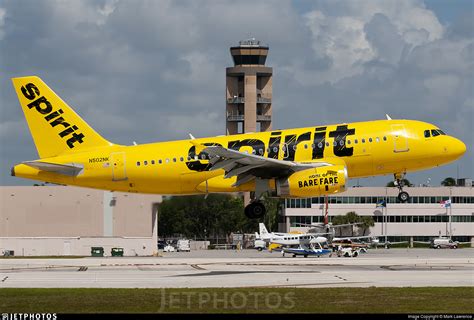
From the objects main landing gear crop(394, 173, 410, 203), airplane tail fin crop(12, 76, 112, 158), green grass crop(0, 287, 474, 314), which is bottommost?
green grass crop(0, 287, 474, 314)

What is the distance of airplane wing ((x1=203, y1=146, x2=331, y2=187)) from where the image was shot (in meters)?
63.2

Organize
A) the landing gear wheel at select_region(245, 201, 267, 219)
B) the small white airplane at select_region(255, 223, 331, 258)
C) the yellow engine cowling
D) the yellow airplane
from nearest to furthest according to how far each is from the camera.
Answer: the yellow engine cowling
the yellow airplane
the landing gear wheel at select_region(245, 201, 267, 219)
the small white airplane at select_region(255, 223, 331, 258)

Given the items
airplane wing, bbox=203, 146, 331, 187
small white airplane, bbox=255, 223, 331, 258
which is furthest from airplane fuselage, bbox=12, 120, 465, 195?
small white airplane, bbox=255, 223, 331, 258

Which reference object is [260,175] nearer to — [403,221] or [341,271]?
[341,271]

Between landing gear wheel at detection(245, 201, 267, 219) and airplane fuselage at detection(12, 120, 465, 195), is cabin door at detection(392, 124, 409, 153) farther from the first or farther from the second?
landing gear wheel at detection(245, 201, 267, 219)

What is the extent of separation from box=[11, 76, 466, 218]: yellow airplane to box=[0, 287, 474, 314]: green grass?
16.2 metres

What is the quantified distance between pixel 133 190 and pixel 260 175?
9.01 meters

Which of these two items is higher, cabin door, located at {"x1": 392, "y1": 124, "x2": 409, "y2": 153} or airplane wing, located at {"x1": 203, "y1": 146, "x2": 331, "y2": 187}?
cabin door, located at {"x1": 392, "y1": 124, "x2": 409, "y2": 153}

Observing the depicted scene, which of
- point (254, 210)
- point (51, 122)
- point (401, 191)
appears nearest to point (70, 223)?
point (51, 122)

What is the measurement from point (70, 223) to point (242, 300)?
81616 mm

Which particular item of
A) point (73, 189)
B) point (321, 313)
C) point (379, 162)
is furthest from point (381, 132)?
point (73, 189)

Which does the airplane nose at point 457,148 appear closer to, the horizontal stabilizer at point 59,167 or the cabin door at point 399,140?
the cabin door at point 399,140

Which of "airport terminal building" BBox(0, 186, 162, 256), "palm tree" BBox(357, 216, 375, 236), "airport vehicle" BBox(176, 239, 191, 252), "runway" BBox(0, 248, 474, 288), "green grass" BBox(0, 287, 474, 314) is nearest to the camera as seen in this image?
"green grass" BBox(0, 287, 474, 314)

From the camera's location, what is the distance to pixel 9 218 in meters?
128
